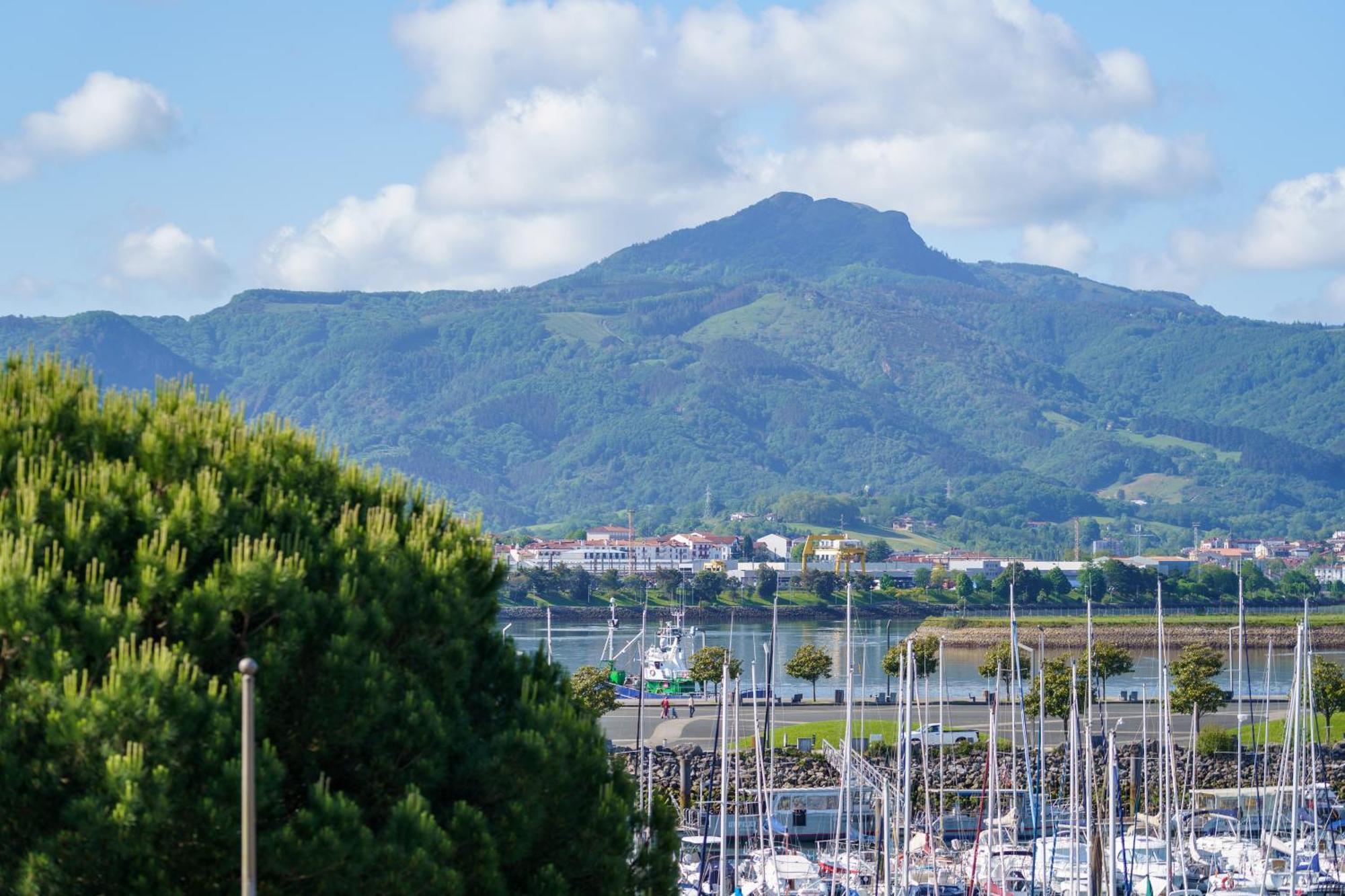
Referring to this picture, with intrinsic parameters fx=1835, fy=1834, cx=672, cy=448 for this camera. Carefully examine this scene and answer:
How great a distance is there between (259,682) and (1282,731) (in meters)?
34.5

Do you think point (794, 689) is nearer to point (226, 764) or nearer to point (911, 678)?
point (911, 678)

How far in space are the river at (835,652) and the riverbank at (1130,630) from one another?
1752 mm

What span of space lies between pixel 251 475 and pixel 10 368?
6.32 feet

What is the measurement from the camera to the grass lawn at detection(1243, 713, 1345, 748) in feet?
129

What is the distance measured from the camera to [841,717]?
48031mm

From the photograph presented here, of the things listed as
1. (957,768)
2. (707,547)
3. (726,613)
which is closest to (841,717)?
(957,768)

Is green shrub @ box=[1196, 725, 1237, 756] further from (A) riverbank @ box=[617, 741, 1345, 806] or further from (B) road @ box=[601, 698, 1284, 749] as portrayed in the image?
(B) road @ box=[601, 698, 1284, 749]

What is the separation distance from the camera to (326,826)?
10.1 meters

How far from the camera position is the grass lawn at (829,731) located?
132 feet

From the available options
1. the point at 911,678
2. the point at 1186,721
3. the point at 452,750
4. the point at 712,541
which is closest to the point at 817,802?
the point at 911,678

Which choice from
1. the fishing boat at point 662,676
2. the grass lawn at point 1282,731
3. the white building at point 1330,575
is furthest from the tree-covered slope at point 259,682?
the white building at point 1330,575

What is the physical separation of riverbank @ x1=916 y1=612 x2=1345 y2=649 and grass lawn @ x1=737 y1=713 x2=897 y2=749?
46553mm

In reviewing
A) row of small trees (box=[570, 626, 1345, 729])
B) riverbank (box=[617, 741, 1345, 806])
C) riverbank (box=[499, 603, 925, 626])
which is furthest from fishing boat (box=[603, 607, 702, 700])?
riverbank (box=[499, 603, 925, 626])

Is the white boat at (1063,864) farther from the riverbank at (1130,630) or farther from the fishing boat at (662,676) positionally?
the riverbank at (1130,630)
